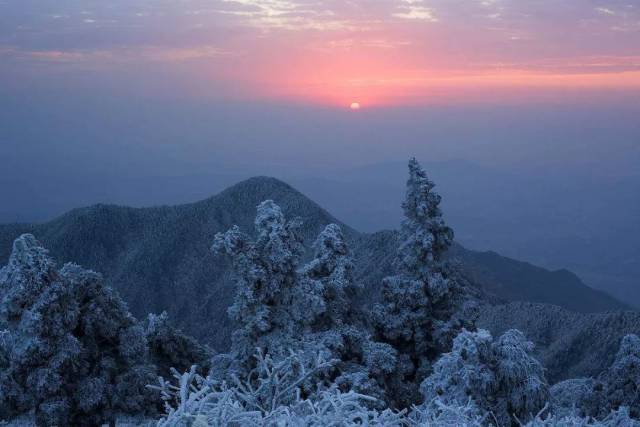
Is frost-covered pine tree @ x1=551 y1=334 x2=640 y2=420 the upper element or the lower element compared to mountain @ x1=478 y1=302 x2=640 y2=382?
upper

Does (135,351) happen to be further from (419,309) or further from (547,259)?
(547,259)

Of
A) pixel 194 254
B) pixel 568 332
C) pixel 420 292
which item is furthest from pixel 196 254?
pixel 420 292

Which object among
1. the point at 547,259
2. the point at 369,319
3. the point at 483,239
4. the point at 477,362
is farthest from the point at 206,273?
the point at 483,239

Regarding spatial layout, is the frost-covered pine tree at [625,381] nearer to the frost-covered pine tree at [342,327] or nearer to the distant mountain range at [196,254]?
the frost-covered pine tree at [342,327]

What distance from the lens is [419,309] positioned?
18.0 meters

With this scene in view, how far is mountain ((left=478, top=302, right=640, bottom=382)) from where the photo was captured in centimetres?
2342

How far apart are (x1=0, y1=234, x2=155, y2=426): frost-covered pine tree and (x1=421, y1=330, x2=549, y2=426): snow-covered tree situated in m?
7.48

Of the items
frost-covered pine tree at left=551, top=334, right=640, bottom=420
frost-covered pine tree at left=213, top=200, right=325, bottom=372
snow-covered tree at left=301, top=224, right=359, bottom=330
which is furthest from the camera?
snow-covered tree at left=301, top=224, right=359, bottom=330

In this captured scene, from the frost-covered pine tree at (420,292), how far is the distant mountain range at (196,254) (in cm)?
1503

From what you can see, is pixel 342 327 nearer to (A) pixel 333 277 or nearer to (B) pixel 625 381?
(A) pixel 333 277

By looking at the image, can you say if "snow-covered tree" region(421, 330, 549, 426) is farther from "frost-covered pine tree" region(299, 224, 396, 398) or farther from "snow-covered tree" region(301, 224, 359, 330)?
"snow-covered tree" region(301, 224, 359, 330)

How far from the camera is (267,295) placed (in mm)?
13953

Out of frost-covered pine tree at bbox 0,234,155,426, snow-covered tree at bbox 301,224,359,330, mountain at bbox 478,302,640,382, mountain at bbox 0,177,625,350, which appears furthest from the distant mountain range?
frost-covered pine tree at bbox 0,234,155,426

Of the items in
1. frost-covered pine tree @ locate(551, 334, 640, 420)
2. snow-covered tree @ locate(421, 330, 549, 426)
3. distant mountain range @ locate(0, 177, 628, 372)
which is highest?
snow-covered tree @ locate(421, 330, 549, 426)
